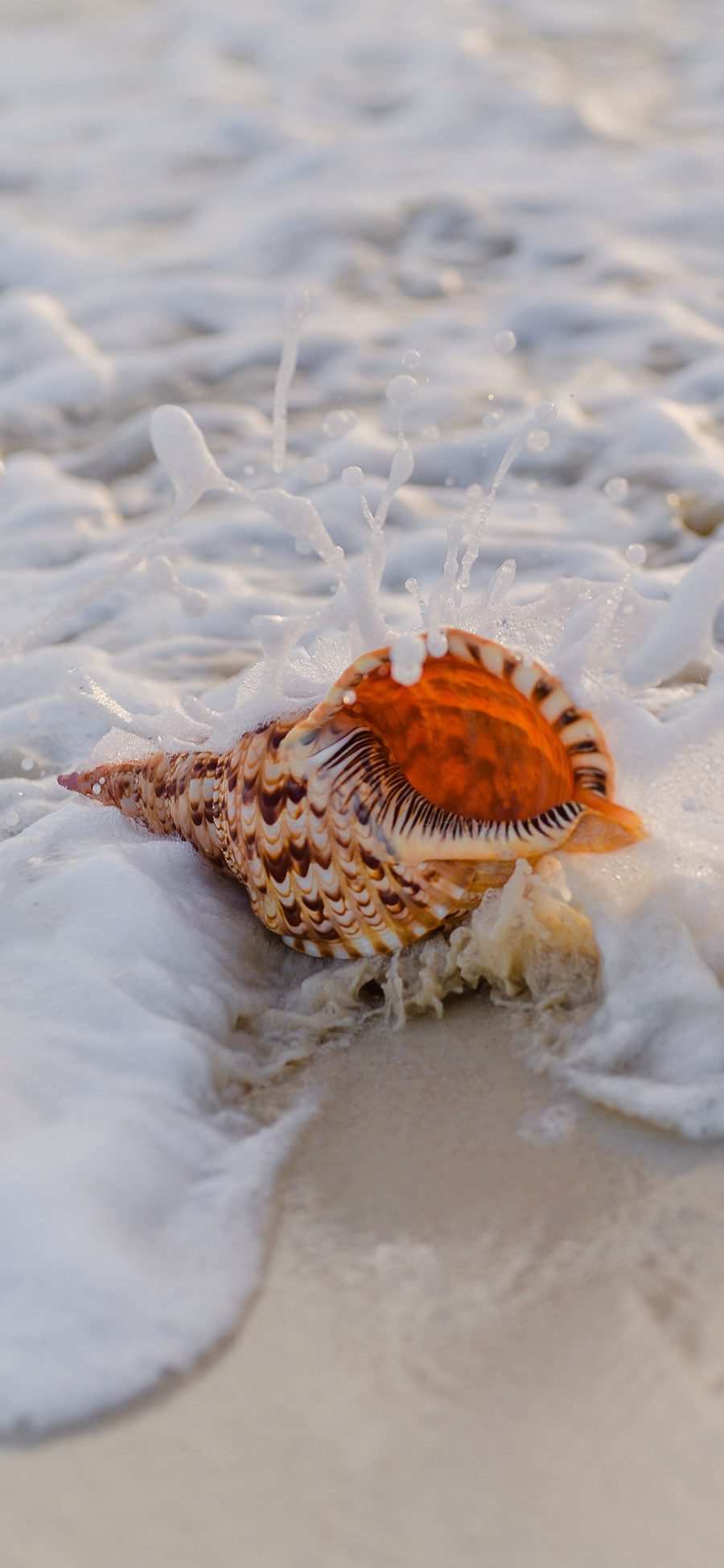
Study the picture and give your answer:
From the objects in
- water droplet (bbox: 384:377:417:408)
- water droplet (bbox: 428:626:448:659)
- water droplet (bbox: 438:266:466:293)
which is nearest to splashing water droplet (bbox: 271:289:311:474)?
water droplet (bbox: 384:377:417:408)

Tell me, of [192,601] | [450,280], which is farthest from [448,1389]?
[450,280]

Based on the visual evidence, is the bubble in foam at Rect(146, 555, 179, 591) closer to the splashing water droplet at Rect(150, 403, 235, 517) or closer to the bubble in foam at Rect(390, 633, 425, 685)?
the splashing water droplet at Rect(150, 403, 235, 517)

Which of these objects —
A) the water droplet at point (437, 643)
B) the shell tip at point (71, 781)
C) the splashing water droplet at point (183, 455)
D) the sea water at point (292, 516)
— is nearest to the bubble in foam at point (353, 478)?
the sea water at point (292, 516)

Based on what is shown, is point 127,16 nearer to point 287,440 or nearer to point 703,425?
point 287,440

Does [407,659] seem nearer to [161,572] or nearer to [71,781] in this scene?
[161,572]

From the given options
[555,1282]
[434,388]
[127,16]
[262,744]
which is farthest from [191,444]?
[127,16]

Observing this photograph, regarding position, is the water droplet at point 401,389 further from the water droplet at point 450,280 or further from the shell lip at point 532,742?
the water droplet at point 450,280
